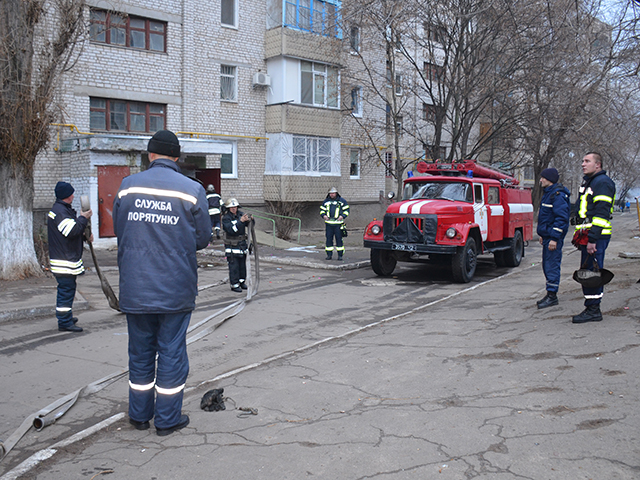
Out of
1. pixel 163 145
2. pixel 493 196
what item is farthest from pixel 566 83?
pixel 163 145

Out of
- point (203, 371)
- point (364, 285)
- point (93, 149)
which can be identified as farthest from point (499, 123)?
point (203, 371)

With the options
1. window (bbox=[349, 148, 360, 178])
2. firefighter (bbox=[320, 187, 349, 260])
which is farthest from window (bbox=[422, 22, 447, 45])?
window (bbox=[349, 148, 360, 178])

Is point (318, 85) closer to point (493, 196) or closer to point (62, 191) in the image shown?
point (493, 196)

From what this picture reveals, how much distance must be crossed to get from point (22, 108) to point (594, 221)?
32.8 feet

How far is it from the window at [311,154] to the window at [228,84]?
3104mm

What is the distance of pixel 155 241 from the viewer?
4148mm

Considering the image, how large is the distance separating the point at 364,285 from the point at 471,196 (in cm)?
318

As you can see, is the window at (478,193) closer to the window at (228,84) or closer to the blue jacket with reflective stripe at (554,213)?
the blue jacket with reflective stripe at (554,213)

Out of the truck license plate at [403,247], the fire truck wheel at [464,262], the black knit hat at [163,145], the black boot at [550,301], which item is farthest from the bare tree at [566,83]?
the black knit hat at [163,145]

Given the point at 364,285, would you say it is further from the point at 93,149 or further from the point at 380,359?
the point at 93,149

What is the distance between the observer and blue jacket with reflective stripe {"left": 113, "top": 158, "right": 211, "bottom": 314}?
413cm

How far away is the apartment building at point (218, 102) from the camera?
63.1 ft

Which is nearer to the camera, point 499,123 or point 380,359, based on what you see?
point 380,359

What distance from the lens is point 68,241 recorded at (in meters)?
7.46
